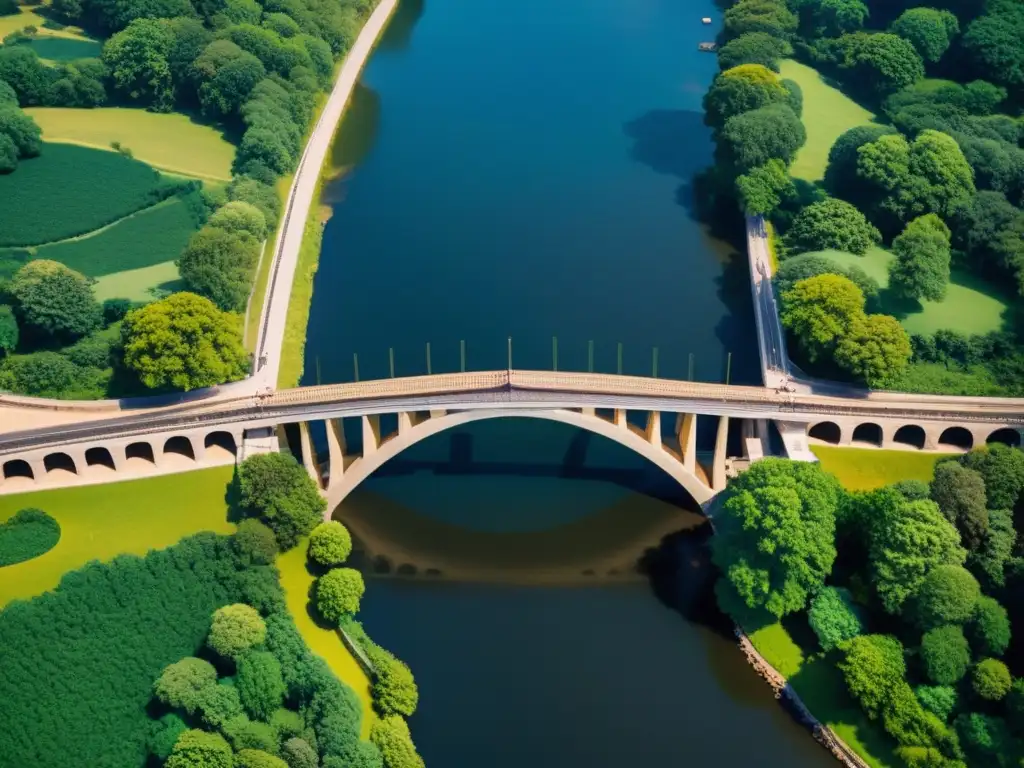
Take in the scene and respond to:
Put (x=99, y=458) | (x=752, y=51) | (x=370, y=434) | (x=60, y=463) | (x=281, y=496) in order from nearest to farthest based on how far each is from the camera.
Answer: (x=281, y=496) < (x=370, y=434) < (x=60, y=463) < (x=99, y=458) < (x=752, y=51)

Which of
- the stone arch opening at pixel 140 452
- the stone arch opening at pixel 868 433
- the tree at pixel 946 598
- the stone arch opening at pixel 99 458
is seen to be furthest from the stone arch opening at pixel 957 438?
the stone arch opening at pixel 99 458

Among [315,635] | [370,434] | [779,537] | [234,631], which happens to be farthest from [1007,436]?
[234,631]

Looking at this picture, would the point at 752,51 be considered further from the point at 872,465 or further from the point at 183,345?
the point at 183,345

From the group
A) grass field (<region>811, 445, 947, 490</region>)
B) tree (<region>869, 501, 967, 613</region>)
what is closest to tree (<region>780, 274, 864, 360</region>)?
grass field (<region>811, 445, 947, 490</region>)

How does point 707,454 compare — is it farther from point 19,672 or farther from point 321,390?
point 19,672

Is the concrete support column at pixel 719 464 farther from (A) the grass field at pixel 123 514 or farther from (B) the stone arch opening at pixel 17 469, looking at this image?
(B) the stone arch opening at pixel 17 469

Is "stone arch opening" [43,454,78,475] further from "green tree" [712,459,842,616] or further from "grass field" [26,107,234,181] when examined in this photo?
"green tree" [712,459,842,616]
